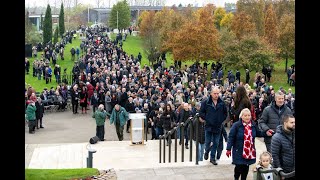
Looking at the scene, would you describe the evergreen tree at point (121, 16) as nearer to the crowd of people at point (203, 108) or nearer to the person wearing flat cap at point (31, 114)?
the crowd of people at point (203, 108)

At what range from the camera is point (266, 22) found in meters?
49.8

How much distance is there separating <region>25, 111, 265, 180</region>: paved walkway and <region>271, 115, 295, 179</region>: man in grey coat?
7.94ft

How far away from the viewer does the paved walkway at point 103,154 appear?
10492 millimetres

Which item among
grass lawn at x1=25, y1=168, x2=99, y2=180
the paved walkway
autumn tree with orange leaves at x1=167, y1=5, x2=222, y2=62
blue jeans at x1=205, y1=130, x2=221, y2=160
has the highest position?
autumn tree with orange leaves at x1=167, y1=5, x2=222, y2=62

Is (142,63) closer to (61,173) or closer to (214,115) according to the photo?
(214,115)

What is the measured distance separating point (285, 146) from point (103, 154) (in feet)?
28.1

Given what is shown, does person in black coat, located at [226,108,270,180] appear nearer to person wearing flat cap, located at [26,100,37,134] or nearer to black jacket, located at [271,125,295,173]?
black jacket, located at [271,125,295,173]

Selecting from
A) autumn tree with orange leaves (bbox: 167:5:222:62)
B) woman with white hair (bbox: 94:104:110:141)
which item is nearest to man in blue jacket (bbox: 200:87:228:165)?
woman with white hair (bbox: 94:104:110:141)

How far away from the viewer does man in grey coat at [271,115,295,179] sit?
7355mm

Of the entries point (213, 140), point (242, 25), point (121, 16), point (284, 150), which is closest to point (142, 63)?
point (242, 25)

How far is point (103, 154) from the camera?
49.9 ft
